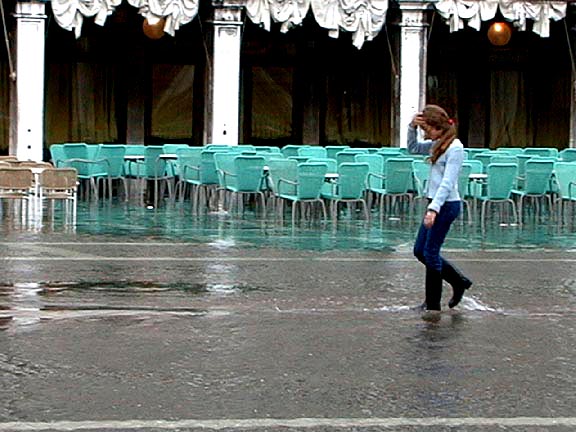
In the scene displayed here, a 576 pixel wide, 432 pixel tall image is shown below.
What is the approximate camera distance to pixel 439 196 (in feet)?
37.6

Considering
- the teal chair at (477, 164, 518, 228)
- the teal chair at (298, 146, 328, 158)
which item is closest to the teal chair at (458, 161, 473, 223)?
the teal chair at (477, 164, 518, 228)

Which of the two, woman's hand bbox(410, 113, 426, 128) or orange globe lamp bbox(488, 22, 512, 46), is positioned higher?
orange globe lamp bbox(488, 22, 512, 46)

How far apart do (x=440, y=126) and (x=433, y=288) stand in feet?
4.16

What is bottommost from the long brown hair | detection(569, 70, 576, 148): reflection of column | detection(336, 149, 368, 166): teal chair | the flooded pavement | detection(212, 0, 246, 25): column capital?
the flooded pavement

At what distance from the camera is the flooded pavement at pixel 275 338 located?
787cm

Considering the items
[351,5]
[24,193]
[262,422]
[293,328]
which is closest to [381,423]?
[262,422]

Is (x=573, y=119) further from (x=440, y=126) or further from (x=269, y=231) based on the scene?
(x=440, y=126)

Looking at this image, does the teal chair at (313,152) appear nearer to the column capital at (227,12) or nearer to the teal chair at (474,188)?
the teal chair at (474,188)

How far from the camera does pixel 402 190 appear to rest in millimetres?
21766

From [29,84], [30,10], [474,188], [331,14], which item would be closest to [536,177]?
[474,188]

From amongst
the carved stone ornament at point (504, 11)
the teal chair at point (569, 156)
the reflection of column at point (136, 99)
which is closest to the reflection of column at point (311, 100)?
the reflection of column at point (136, 99)

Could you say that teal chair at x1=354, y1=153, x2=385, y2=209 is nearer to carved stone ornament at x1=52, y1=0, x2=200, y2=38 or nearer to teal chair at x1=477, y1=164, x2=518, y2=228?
teal chair at x1=477, y1=164, x2=518, y2=228

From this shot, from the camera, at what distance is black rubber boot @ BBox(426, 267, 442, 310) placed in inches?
458

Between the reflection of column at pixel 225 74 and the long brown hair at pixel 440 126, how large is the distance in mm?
18752
